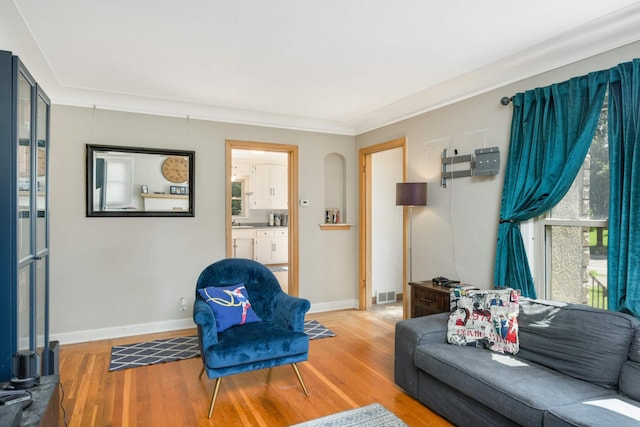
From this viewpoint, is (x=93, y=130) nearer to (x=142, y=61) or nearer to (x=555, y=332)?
(x=142, y=61)

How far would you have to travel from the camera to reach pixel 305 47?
2.90 metres

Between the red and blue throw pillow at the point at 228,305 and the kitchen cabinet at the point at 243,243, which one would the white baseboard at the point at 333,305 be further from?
the kitchen cabinet at the point at 243,243

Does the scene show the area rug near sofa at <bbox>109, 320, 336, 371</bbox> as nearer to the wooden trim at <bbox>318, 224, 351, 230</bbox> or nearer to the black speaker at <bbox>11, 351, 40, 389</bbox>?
the wooden trim at <bbox>318, 224, 351, 230</bbox>

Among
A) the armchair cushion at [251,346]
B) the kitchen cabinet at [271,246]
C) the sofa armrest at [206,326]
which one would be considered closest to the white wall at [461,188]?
the armchair cushion at [251,346]

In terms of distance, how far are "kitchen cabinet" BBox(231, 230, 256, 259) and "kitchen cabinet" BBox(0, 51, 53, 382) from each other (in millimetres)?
6055

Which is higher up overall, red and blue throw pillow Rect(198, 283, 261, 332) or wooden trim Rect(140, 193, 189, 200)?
wooden trim Rect(140, 193, 189, 200)

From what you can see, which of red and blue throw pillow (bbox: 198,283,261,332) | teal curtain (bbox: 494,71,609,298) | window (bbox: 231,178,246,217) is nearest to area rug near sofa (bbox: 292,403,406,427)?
red and blue throw pillow (bbox: 198,283,261,332)

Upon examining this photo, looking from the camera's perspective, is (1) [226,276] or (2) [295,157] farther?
(2) [295,157]

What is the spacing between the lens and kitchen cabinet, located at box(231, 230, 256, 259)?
28.5ft

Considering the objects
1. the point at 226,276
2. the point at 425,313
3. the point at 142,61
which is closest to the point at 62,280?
the point at 226,276

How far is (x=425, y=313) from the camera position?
3574mm

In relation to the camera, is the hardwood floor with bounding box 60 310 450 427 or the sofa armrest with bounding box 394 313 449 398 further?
the sofa armrest with bounding box 394 313 449 398

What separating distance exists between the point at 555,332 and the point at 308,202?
3.35 metres

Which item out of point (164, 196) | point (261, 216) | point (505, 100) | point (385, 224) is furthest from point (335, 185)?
point (261, 216)
